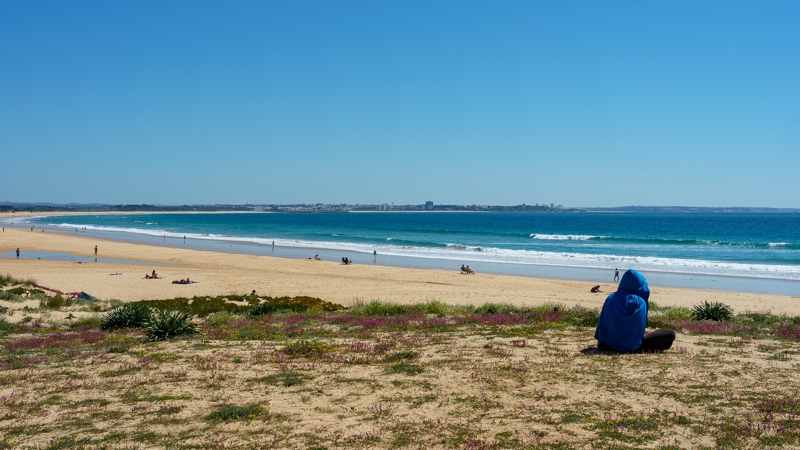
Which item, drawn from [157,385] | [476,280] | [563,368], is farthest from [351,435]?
[476,280]

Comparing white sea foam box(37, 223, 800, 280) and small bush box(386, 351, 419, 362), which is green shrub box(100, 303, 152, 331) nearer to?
small bush box(386, 351, 419, 362)

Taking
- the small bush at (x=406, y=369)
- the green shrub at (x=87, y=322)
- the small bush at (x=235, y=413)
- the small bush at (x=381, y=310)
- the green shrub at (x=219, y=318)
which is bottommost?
the green shrub at (x=87, y=322)

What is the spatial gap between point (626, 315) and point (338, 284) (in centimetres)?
1912

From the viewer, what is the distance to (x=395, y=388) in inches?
309

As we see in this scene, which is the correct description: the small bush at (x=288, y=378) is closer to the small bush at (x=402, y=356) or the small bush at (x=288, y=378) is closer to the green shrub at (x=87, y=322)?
the small bush at (x=402, y=356)

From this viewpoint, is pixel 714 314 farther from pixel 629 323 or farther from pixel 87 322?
pixel 87 322

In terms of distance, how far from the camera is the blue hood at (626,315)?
9523 mm

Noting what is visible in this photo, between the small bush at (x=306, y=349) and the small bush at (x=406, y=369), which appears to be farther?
the small bush at (x=306, y=349)

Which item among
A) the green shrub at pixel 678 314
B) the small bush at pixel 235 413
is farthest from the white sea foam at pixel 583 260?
the small bush at pixel 235 413

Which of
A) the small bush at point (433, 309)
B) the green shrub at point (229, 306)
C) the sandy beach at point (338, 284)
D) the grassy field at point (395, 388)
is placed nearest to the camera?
the grassy field at point (395, 388)

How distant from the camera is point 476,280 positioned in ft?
102

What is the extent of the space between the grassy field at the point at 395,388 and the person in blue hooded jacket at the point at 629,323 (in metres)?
0.34

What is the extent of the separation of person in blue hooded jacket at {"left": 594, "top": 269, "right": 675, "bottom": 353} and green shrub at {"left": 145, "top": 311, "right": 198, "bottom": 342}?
8.65 meters

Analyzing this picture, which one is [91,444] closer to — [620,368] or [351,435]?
[351,435]
